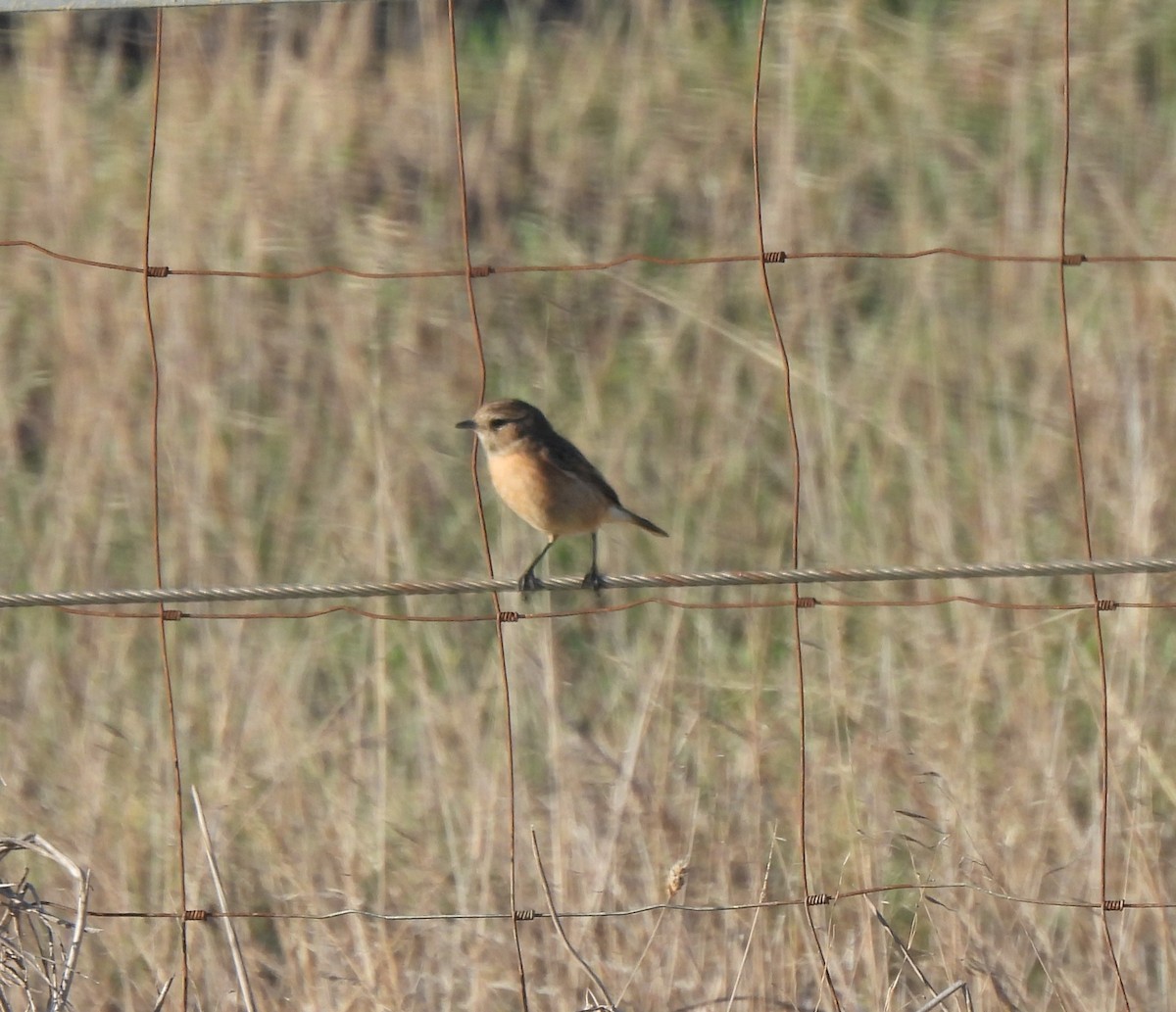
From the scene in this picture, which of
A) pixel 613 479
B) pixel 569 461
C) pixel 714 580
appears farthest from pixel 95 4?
pixel 613 479

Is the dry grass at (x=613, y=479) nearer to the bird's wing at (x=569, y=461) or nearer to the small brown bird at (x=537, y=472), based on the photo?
the small brown bird at (x=537, y=472)

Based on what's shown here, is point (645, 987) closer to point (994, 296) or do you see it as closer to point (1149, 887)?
point (1149, 887)

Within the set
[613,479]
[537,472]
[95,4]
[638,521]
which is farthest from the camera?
[613,479]

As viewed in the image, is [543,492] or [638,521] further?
[638,521]

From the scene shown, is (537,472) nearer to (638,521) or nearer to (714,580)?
(638,521)

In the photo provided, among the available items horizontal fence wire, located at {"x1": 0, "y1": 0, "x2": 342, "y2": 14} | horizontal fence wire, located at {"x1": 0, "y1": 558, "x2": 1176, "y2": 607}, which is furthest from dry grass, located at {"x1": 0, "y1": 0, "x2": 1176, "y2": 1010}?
horizontal fence wire, located at {"x1": 0, "y1": 0, "x2": 342, "y2": 14}

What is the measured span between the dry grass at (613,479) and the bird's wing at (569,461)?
17.5 inches

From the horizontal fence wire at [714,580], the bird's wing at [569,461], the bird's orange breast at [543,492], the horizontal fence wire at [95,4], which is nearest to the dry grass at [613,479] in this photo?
the bird's orange breast at [543,492]

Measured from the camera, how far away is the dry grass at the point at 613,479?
420 cm

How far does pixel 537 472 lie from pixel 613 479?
85 centimetres

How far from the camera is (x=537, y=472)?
4.70 meters

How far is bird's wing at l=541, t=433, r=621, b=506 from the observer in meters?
4.73

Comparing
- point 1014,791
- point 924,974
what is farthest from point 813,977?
point 1014,791

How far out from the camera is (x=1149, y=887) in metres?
3.94
